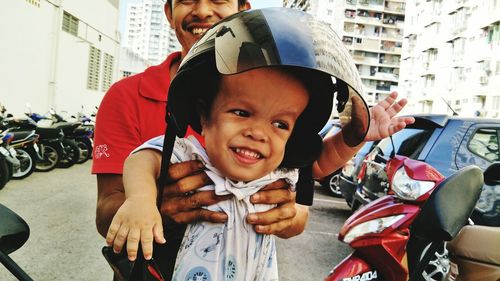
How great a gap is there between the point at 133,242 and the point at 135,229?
3cm

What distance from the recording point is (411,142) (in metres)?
4.41

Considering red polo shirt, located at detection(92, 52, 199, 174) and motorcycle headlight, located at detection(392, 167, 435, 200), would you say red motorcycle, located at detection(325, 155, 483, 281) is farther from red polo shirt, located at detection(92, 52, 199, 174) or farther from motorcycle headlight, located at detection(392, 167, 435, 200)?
red polo shirt, located at detection(92, 52, 199, 174)

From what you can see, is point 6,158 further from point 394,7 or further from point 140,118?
point 394,7

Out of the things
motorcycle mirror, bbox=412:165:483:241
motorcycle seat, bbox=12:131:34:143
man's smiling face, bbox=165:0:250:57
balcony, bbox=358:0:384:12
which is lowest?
motorcycle seat, bbox=12:131:34:143

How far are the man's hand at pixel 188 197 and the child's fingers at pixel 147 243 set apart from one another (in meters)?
0.27

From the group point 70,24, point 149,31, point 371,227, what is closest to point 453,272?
point 371,227

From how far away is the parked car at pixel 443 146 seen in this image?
4031mm

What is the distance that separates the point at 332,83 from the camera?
129 cm

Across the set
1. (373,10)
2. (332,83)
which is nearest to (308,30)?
(332,83)

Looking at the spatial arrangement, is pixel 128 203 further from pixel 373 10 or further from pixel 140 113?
pixel 373 10

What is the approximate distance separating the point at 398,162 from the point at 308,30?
2.66m

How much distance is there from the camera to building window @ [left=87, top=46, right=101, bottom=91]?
15906 mm

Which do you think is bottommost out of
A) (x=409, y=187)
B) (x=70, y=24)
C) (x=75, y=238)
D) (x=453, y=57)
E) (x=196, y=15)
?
(x=75, y=238)

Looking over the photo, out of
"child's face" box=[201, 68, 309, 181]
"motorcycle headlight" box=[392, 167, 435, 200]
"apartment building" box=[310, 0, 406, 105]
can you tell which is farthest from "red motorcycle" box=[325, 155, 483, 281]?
"apartment building" box=[310, 0, 406, 105]
